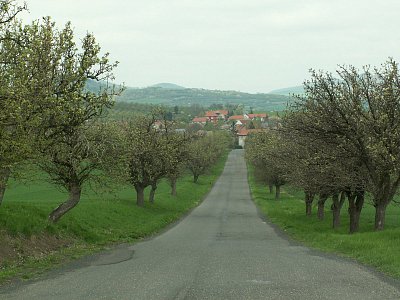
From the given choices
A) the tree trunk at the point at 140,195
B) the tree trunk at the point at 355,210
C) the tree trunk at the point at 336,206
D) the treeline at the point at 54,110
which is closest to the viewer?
the treeline at the point at 54,110

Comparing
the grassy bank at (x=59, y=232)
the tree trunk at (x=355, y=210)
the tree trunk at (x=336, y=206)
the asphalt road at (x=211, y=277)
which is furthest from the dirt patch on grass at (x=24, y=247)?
the tree trunk at (x=336, y=206)

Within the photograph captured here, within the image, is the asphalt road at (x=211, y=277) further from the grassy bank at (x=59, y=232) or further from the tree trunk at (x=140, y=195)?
the tree trunk at (x=140, y=195)

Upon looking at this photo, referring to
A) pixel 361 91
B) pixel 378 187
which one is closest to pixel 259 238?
pixel 378 187

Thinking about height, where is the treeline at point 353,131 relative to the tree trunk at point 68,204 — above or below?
above

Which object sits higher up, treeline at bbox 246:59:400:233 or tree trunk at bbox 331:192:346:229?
treeline at bbox 246:59:400:233

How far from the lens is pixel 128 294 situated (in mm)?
11039

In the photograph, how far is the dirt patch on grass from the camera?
17144 mm

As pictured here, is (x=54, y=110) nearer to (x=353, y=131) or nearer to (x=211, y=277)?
(x=211, y=277)

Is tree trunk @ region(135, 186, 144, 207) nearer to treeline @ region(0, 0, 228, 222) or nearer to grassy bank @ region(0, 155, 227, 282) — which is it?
grassy bank @ region(0, 155, 227, 282)

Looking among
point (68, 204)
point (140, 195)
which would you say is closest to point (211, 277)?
point (68, 204)

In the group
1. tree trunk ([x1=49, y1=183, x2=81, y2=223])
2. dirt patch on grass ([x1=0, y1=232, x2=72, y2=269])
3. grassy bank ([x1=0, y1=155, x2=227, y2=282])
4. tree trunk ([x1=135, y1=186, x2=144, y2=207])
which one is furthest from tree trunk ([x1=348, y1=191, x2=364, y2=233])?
tree trunk ([x1=135, y1=186, x2=144, y2=207])

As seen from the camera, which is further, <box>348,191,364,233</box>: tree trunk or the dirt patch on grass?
<box>348,191,364,233</box>: tree trunk

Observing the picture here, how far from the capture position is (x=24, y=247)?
18.8 m

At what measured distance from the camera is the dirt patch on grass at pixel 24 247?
56.2 ft
